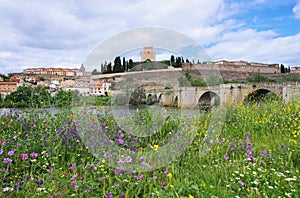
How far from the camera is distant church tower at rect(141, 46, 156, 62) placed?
339cm

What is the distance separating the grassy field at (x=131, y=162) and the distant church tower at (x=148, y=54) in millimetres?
1025

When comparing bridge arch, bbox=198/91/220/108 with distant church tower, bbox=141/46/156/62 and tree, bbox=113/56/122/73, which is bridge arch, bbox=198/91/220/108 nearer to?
distant church tower, bbox=141/46/156/62

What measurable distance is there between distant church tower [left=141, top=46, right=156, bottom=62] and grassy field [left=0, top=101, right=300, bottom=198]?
1.03 metres

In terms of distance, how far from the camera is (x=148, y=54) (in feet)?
11.4

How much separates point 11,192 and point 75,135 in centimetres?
116

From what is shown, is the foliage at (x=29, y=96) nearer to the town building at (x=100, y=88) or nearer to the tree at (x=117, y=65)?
the town building at (x=100, y=88)

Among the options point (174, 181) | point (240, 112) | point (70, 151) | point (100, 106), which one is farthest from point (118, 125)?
point (240, 112)

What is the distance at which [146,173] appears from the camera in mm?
2293

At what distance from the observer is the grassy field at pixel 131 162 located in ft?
6.43

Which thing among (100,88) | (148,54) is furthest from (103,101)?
(148,54)

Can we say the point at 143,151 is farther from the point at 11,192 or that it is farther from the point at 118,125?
the point at 11,192

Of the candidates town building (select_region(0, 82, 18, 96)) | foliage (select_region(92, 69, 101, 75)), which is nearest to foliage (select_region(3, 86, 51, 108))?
town building (select_region(0, 82, 18, 96))

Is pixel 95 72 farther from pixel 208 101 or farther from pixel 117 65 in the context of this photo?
pixel 208 101

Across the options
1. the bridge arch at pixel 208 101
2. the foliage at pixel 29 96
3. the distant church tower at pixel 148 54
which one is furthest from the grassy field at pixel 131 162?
the bridge arch at pixel 208 101
